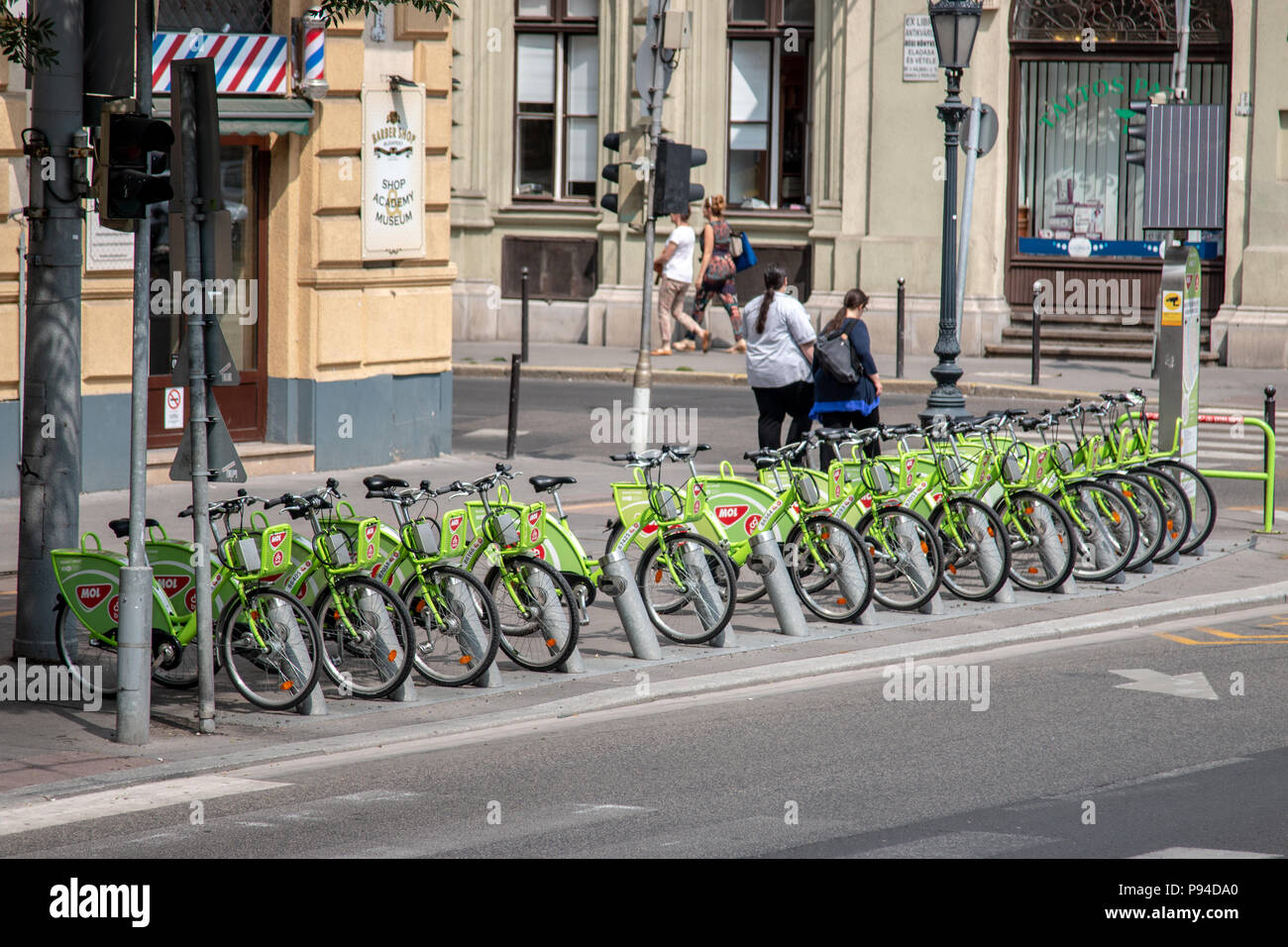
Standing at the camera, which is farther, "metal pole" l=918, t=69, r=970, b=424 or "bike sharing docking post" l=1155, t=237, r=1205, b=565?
"metal pole" l=918, t=69, r=970, b=424

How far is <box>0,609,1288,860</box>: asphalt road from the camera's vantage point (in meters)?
6.85

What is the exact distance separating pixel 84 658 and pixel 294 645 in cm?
153

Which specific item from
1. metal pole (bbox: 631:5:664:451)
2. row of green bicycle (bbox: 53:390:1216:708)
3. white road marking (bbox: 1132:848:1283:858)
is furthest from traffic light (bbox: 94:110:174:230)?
metal pole (bbox: 631:5:664:451)

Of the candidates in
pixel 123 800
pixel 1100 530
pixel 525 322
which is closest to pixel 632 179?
pixel 525 322

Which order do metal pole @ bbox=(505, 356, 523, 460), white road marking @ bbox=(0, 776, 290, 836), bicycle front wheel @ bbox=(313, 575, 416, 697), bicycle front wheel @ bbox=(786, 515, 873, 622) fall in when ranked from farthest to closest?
metal pole @ bbox=(505, 356, 523, 460)
bicycle front wheel @ bbox=(786, 515, 873, 622)
bicycle front wheel @ bbox=(313, 575, 416, 697)
white road marking @ bbox=(0, 776, 290, 836)

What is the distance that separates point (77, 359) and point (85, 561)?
112cm

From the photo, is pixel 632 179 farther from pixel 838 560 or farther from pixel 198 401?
pixel 198 401

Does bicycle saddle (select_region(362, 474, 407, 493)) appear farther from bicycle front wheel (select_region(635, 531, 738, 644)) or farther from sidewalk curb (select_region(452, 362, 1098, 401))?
sidewalk curb (select_region(452, 362, 1098, 401))

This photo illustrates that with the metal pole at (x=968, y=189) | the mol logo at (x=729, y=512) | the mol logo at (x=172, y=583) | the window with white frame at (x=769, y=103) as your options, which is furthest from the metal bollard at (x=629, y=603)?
the window with white frame at (x=769, y=103)

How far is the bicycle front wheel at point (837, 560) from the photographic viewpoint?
36.3 ft

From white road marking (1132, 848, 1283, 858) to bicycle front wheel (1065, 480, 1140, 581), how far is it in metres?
5.79

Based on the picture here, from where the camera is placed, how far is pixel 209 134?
337 inches

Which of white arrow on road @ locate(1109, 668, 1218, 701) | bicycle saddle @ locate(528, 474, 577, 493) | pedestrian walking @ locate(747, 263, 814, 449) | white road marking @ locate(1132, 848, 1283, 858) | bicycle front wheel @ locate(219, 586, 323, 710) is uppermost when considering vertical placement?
pedestrian walking @ locate(747, 263, 814, 449)

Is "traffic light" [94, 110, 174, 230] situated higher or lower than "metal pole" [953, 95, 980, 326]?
lower
